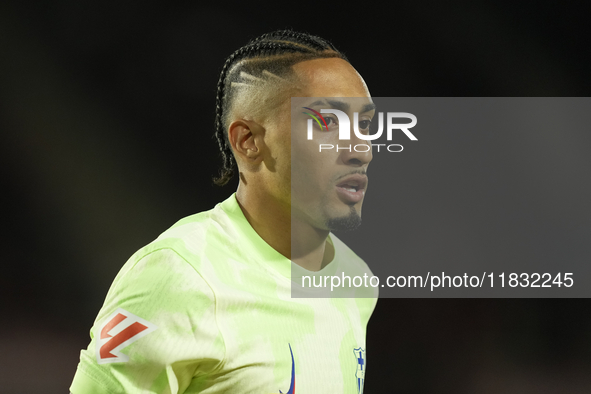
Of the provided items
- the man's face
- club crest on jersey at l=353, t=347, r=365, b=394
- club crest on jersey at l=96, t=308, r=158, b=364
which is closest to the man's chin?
the man's face

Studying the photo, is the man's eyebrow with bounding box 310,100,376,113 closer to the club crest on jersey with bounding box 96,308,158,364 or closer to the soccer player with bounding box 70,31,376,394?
the soccer player with bounding box 70,31,376,394

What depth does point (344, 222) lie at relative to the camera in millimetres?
1260

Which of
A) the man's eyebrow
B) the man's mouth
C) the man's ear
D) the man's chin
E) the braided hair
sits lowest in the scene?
the man's chin

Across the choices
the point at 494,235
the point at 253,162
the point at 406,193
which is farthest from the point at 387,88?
the point at 253,162

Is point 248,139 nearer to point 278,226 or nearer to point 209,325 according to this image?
point 278,226

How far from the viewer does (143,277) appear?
1.04 meters

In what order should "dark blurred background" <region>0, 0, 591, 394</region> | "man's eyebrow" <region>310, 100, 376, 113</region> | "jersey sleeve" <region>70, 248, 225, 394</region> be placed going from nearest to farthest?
1. "jersey sleeve" <region>70, 248, 225, 394</region>
2. "man's eyebrow" <region>310, 100, 376, 113</region>
3. "dark blurred background" <region>0, 0, 591, 394</region>

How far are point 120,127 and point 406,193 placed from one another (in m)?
0.99

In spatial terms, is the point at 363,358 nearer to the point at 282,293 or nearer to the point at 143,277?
the point at 282,293

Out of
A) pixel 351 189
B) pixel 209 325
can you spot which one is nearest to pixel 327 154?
pixel 351 189

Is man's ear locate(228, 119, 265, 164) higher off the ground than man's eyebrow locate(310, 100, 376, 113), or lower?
lower

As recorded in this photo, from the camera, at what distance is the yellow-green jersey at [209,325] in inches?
39.4

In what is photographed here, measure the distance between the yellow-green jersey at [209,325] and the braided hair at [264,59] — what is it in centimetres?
29

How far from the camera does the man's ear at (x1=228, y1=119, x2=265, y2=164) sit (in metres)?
1.24
